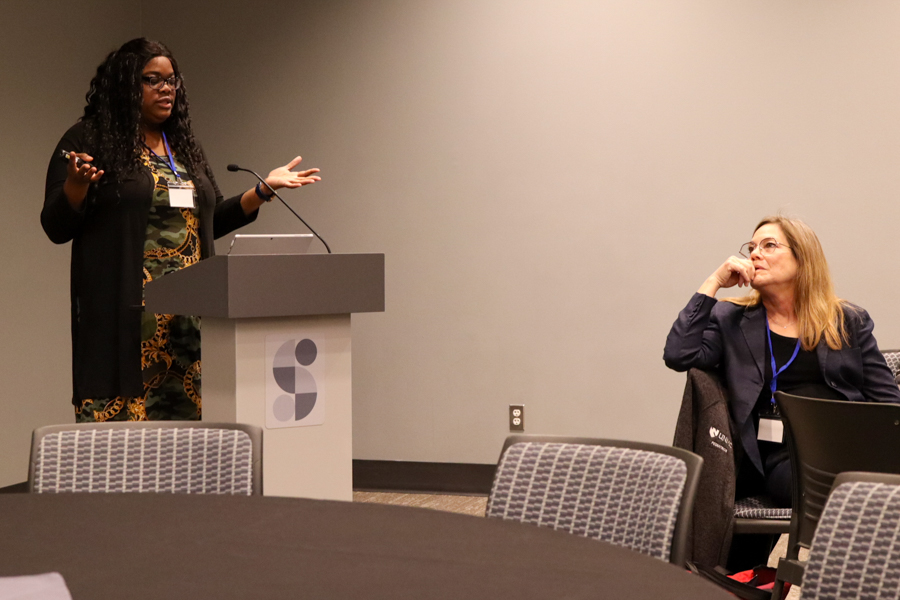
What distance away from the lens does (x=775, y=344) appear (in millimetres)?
3039

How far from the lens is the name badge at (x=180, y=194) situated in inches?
123

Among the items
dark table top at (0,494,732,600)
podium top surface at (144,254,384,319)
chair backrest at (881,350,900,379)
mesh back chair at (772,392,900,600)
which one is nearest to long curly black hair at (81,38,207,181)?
podium top surface at (144,254,384,319)

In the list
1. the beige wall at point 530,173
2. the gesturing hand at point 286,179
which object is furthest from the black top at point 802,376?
the beige wall at point 530,173

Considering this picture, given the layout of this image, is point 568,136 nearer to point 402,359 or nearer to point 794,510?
point 402,359

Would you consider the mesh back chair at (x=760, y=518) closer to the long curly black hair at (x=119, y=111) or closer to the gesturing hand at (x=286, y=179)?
the gesturing hand at (x=286, y=179)

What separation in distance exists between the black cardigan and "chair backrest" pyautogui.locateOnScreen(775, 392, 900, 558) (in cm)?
195

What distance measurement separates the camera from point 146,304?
9.91ft

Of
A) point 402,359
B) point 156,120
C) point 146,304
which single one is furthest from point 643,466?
point 402,359

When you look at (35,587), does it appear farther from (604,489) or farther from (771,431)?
(771,431)

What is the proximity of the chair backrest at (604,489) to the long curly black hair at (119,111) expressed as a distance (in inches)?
72.6

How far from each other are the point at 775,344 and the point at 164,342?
195 centimetres

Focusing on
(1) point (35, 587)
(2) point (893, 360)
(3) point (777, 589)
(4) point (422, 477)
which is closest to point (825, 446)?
(3) point (777, 589)

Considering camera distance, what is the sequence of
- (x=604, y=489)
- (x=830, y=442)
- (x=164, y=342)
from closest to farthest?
(x=604, y=489) → (x=830, y=442) → (x=164, y=342)

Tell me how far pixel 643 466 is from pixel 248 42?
168 inches
